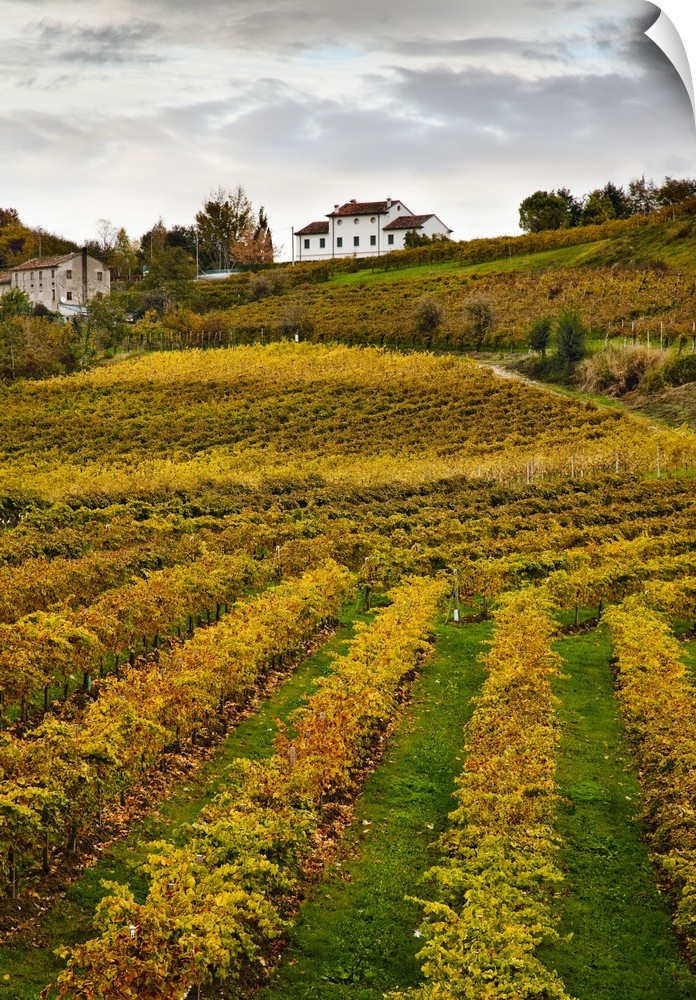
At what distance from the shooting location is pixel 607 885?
11867 millimetres

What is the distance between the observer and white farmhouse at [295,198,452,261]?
3947 inches

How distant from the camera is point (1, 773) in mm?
11195

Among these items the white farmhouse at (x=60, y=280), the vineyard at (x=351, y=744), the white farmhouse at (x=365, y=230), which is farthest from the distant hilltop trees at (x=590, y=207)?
the vineyard at (x=351, y=744)

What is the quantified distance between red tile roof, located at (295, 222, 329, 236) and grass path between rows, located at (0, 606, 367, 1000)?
292ft

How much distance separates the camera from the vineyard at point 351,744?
982 centimetres

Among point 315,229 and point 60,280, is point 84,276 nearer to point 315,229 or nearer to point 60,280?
point 60,280

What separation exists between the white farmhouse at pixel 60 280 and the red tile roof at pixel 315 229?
22.6 m

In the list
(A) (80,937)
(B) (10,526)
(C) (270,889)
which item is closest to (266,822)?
(C) (270,889)

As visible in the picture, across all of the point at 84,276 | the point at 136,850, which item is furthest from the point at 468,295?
the point at 136,850

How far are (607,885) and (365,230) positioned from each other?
311 feet

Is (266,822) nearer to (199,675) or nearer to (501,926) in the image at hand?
(501,926)

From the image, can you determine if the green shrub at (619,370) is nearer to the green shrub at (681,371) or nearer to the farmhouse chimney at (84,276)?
the green shrub at (681,371)

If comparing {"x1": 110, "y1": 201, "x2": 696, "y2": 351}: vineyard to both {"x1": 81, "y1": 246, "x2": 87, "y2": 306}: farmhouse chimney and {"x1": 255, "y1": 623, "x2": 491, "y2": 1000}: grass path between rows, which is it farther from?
{"x1": 255, "y1": 623, "x2": 491, "y2": 1000}: grass path between rows

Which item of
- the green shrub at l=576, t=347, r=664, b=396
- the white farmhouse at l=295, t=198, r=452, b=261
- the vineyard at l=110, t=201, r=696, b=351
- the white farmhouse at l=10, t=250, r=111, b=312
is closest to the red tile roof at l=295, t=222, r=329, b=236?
the white farmhouse at l=295, t=198, r=452, b=261
